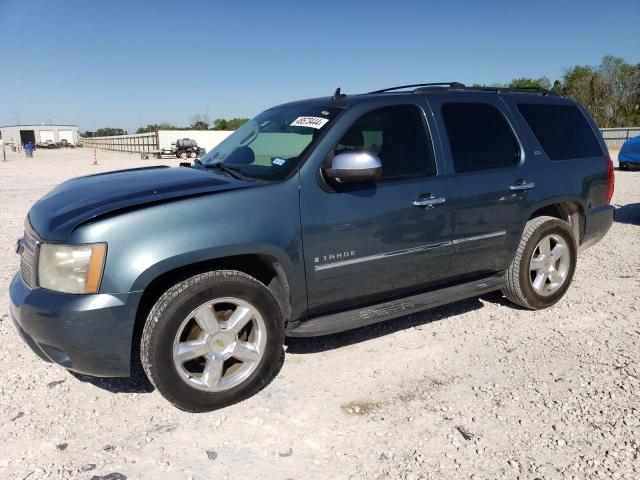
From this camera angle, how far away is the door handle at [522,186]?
4.16 meters

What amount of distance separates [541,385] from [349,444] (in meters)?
1.40

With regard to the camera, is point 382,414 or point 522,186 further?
point 522,186

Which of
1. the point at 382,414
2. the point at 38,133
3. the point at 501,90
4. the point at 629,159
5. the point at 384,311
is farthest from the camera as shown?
the point at 38,133

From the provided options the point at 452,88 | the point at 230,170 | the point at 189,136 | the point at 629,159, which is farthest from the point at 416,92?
the point at 189,136

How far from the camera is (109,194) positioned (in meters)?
3.10

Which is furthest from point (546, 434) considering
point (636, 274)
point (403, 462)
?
point (636, 274)

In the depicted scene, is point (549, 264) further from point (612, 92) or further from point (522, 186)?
point (612, 92)

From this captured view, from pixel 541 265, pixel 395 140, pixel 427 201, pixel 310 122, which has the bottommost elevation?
pixel 541 265

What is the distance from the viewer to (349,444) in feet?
8.91

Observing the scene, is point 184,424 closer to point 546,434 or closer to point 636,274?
point 546,434

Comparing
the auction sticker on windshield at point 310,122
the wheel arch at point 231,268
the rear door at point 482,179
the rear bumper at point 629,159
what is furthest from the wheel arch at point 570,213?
the rear bumper at point 629,159

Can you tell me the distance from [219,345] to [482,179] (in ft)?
7.71

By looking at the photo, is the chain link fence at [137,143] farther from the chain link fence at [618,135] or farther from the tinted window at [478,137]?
the tinted window at [478,137]

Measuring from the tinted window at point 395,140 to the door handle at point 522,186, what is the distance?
0.83 m
